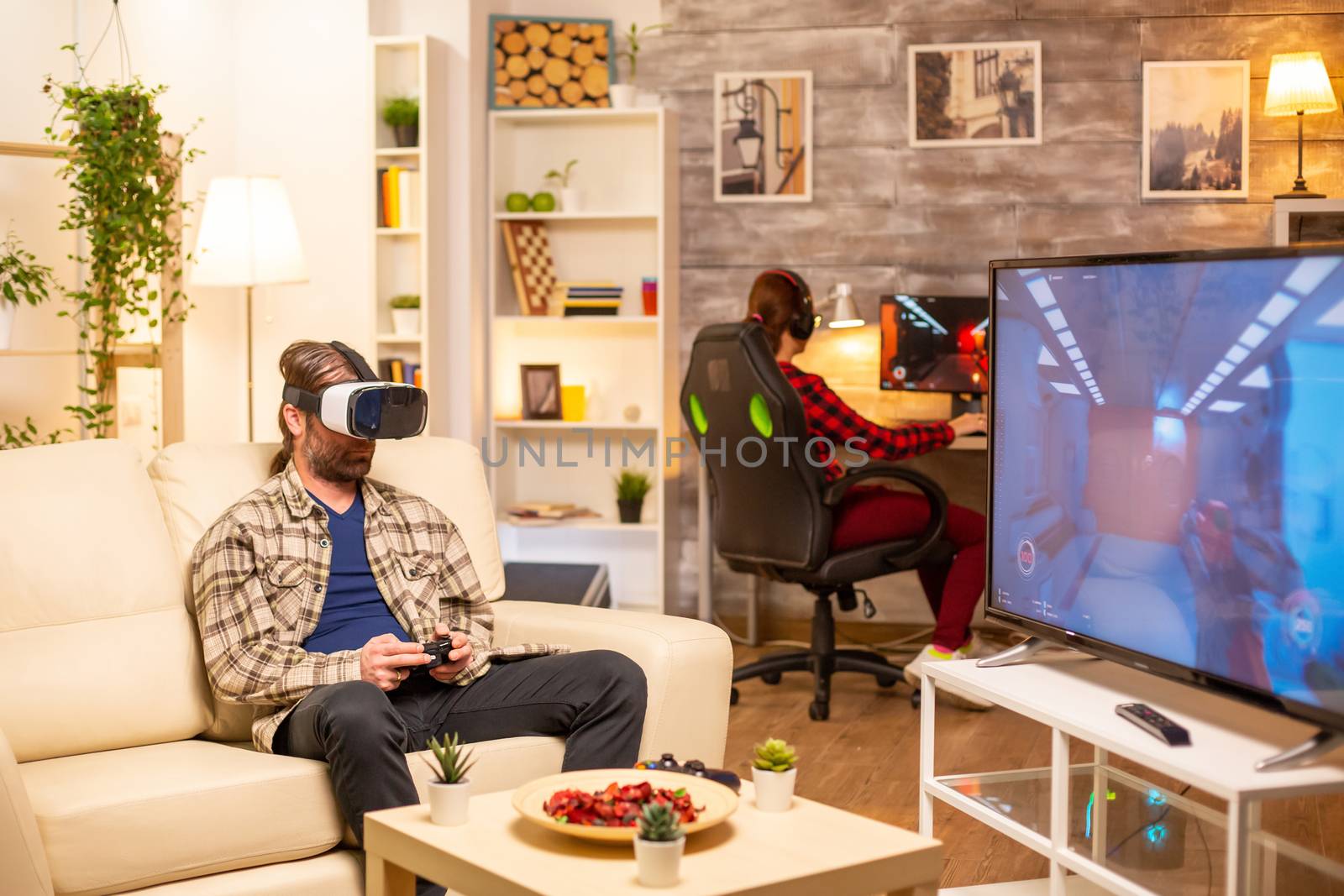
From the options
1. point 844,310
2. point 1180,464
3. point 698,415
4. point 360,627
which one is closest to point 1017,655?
point 1180,464

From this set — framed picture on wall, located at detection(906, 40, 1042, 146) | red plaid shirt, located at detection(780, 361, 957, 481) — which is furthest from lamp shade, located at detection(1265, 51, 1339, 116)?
red plaid shirt, located at detection(780, 361, 957, 481)

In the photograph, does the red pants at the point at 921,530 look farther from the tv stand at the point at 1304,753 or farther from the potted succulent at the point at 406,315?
the tv stand at the point at 1304,753

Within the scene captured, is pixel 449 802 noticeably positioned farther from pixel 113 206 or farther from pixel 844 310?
pixel 844 310

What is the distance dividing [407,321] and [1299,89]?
3211mm

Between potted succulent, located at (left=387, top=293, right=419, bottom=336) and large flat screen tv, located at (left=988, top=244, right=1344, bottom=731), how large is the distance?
2.88 metres

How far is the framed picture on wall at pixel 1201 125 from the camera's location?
4930 mm

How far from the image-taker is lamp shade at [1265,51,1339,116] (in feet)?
15.6

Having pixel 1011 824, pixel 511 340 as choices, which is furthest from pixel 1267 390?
pixel 511 340

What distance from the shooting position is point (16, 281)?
3803 millimetres

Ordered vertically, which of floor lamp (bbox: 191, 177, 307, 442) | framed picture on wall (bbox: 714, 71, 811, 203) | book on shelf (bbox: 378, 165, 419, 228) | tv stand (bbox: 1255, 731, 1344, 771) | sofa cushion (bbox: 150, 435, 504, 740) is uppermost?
framed picture on wall (bbox: 714, 71, 811, 203)

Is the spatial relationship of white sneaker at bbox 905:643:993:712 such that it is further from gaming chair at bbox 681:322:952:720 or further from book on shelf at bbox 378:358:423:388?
book on shelf at bbox 378:358:423:388

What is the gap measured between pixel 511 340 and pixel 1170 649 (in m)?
3.68

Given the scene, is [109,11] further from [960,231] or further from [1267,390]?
[1267,390]

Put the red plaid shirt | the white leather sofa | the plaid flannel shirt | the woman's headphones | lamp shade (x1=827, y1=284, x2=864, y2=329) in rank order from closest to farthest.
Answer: the white leather sofa → the plaid flannel shirt → the red plaid shirt → the woman's headphones → lamp shade (x1=827, y1=284, x2=864, y2=329)
